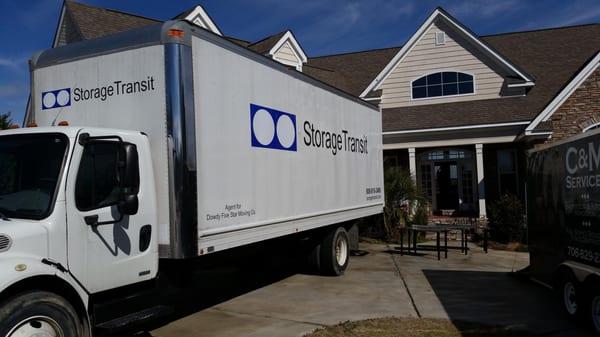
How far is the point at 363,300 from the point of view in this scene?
852 centimetres

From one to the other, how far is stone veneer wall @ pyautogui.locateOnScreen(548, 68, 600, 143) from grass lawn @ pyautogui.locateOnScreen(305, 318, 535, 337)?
11262 millimetres

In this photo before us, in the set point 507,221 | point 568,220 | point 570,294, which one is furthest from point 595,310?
point 507,221

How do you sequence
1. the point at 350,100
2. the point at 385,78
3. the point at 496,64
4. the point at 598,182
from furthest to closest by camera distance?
the point at 385,78 → the point at 496,64 → the point at 350,100 → the point at 598,182

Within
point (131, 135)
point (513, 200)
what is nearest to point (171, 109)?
point (131, 135)

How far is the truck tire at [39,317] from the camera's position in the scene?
4.09 m

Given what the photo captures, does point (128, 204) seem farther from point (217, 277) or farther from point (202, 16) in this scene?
point (202, 16)

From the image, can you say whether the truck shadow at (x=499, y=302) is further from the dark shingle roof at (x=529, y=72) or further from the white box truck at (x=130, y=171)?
the dark shingle roof at (x=529, y=72)

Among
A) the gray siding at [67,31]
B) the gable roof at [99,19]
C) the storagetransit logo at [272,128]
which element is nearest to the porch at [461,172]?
the gable roof at [99,19]

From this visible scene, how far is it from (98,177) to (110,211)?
33cm

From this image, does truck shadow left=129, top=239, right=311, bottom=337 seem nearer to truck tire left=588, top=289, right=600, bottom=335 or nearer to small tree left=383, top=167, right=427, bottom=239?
truck tire left=588, top=289, right=600, bottom=335

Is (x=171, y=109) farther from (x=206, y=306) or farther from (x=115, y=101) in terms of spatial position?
(x=206, y=306)

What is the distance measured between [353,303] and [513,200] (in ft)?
31.6

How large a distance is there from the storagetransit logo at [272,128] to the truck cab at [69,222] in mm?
1935

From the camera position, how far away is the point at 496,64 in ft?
63.5
